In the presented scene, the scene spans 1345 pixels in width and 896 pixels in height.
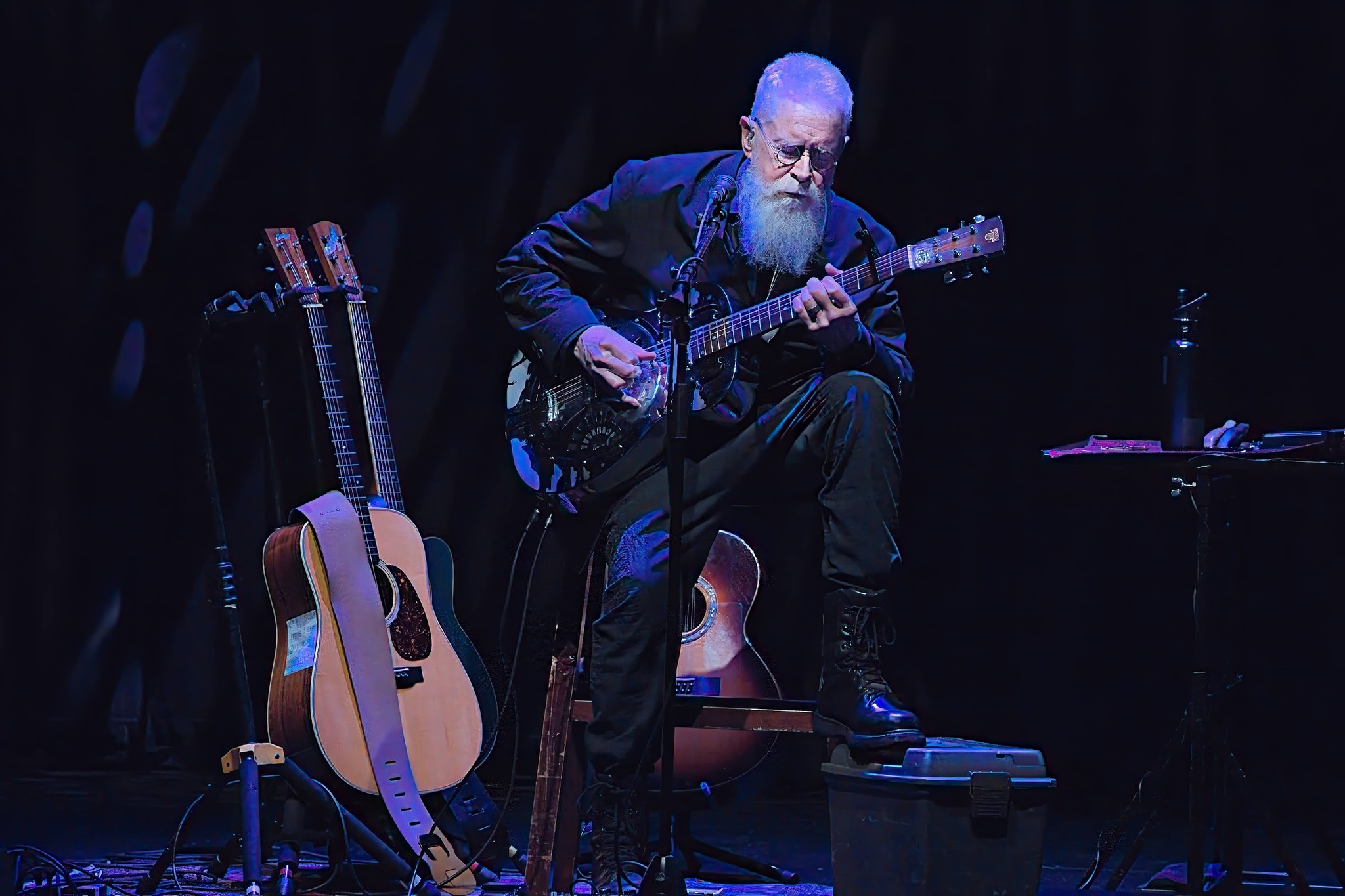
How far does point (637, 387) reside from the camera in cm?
303

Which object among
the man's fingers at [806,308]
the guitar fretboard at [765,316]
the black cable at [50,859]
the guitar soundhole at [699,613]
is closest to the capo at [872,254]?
the guitar fretboard at [765,316]

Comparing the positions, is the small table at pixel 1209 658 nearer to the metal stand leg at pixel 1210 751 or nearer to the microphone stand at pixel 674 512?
the metal stand leg at pixel 1210 751

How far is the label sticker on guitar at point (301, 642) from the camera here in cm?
311

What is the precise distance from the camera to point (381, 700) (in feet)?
10.3

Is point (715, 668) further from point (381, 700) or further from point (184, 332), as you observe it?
point (184, 332)

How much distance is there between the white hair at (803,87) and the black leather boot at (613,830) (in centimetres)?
140

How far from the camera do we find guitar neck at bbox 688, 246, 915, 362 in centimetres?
285

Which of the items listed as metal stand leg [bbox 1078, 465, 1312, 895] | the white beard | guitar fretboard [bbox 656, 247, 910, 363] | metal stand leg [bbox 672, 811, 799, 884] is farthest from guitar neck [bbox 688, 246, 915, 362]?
metal stand leg [bbox 672, 811, 799, 884]

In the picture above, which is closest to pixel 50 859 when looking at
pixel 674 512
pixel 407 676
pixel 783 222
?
pixel 407 676

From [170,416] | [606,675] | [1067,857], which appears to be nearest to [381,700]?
[606,675]

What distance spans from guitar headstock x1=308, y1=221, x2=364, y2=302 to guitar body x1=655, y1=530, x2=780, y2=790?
1.14m

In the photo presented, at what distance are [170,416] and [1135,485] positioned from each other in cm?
302

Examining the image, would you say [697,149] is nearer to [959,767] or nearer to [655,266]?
[655,266]

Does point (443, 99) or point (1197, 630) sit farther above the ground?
point (443, 99)
